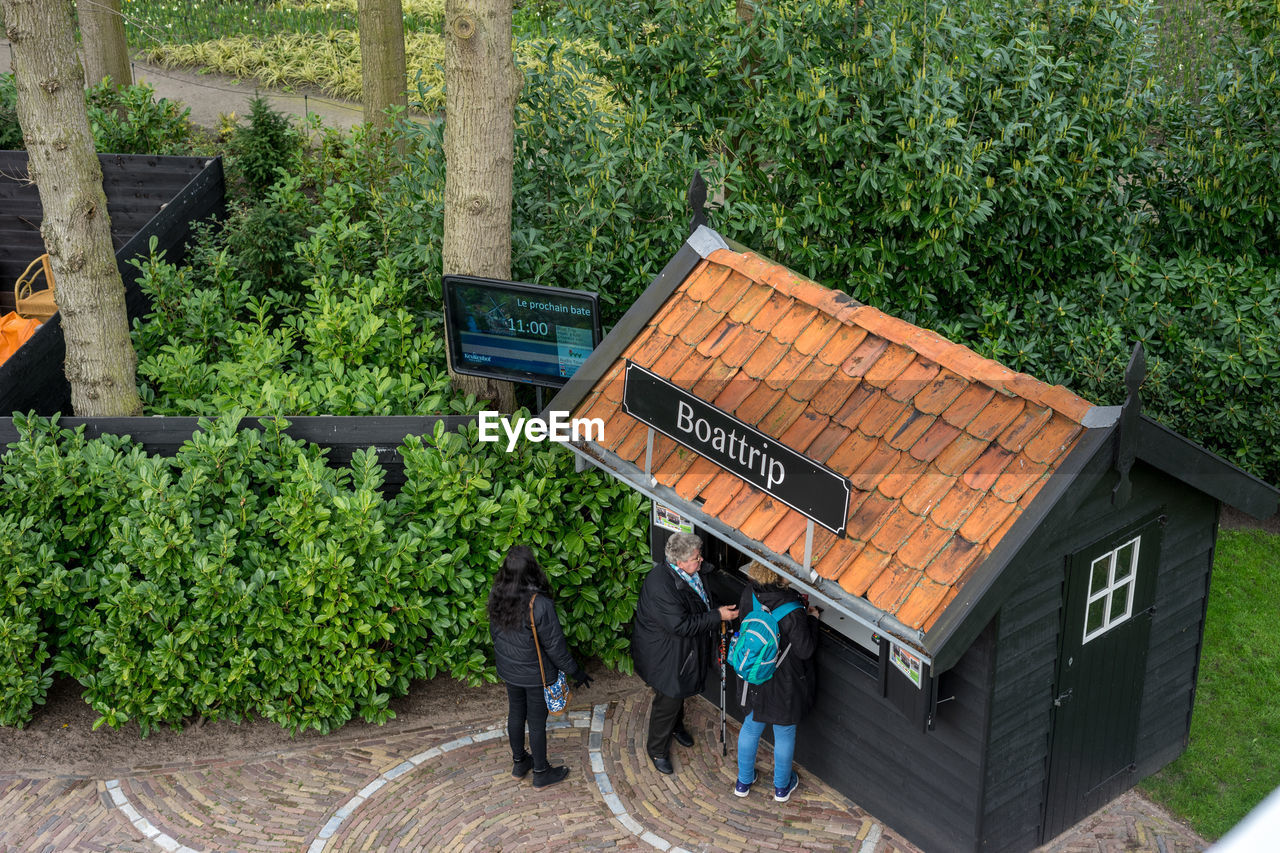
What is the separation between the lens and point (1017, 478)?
19.7ft

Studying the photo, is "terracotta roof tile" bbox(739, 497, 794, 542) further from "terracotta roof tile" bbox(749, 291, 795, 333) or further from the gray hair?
"terracotta roof tile" bbox(749, 291, 795, 333)

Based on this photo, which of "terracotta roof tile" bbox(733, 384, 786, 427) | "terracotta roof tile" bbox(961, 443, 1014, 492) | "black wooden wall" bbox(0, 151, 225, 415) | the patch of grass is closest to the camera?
"terracotta roof tile" bbox(961, 443, 1014, 492)

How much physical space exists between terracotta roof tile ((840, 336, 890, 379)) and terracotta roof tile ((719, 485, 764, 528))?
84 cm

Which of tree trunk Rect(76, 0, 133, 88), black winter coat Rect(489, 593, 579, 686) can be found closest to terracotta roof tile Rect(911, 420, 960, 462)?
black winter coat Rect(489, 593, 579, 686)

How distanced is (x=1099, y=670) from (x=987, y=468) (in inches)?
65.8

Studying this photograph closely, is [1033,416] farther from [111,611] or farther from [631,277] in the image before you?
[111,611]

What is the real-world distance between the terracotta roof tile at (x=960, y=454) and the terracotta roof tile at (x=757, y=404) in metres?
1.03

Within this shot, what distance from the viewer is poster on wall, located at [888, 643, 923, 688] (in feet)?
21.2

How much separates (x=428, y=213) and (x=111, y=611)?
13.4ft

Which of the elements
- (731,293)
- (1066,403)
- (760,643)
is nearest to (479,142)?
(731,293)

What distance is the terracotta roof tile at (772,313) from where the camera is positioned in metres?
7.25

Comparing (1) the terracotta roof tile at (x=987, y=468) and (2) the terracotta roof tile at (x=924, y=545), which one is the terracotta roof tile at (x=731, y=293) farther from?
(2) the terracotta roof tile at (x=924, y=545)

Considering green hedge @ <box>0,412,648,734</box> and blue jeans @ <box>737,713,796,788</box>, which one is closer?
blue jeans @ <box>737,713,796,788</box>

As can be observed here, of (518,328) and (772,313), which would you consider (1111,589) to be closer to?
(772,313)
